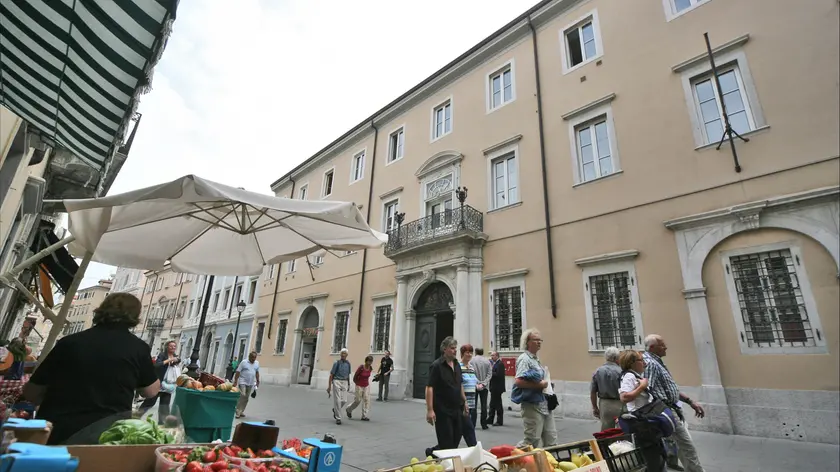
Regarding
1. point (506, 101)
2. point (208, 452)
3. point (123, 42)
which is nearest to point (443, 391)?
point (208, 452)

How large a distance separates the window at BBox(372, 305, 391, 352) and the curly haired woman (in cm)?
1176

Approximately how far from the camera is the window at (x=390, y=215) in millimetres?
15896

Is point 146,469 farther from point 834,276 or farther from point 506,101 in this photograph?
point 506,101

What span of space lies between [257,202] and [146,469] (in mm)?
2178

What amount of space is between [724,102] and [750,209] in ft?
5.94

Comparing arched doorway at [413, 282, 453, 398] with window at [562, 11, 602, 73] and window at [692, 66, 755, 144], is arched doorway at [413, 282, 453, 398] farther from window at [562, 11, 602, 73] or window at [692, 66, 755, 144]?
window at [692, 66, 755, 144]

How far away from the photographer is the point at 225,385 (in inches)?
157

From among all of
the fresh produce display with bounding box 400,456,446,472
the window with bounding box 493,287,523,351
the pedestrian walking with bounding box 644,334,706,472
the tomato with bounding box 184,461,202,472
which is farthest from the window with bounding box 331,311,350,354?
the fresh produce display with bounding box 400,456,446,472

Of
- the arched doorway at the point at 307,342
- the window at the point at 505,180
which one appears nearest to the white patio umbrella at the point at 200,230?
the window at the point at 505,180

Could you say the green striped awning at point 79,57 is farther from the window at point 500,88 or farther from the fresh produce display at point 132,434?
the window at point 500,88

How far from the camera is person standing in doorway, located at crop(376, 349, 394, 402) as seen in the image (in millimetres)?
12273

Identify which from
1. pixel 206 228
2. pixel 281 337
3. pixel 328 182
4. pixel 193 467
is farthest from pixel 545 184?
pixel 281 337

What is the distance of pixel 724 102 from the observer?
4805 mm

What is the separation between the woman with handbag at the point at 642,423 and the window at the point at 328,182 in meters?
18.4
